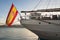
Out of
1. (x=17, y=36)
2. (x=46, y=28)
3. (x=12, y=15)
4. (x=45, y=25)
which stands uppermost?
(x=12, y=15)

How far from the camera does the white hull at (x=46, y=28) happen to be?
30691 millimetres

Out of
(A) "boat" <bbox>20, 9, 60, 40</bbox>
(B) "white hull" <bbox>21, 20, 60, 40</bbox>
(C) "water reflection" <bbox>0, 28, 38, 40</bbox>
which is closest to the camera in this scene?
(A) "boat" <bbox>20, 9, 60, 40</bbox>

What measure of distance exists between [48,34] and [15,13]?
534 cm

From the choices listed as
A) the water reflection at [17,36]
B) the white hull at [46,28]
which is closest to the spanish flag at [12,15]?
the white hull at [46,28]

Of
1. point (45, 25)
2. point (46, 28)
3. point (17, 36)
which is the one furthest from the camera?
point (17, 36)

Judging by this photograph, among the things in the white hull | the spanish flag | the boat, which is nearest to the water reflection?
the white hull

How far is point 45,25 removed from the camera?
31.0 m

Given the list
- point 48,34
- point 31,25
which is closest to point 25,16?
point 31,25

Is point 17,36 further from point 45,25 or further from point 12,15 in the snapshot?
point 12,15

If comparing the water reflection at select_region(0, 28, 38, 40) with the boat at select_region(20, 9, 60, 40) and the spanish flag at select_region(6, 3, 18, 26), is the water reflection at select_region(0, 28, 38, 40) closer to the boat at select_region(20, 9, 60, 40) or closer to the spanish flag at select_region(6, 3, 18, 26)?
the boat at select_region(20, 9, 60, 40)

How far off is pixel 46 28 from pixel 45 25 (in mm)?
446

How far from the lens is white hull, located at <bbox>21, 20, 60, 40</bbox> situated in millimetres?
30691

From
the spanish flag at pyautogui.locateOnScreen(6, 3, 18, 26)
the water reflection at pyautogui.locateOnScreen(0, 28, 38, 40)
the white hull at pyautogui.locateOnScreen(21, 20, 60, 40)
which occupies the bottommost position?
the water reflection at pyautogui.locateOnScreen(0, 28, 38, 40)

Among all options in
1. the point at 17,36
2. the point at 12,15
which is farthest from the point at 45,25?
the point at 17,36
